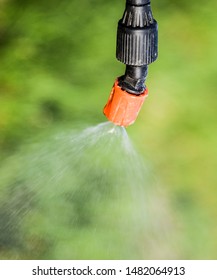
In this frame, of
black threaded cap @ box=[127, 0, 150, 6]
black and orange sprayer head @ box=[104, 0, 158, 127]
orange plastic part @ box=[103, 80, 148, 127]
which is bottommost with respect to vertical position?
orange plastic part @ box=[103, 80, 148, 127]

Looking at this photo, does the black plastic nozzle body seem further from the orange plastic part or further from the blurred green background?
the blurred green background

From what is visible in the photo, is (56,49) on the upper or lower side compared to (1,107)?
upper

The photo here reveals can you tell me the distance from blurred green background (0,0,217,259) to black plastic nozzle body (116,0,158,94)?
2.87 feet

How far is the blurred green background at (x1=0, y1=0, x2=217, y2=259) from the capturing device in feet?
6.14

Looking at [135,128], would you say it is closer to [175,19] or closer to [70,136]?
[70,136]

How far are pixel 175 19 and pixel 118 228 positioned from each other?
801 millimetres

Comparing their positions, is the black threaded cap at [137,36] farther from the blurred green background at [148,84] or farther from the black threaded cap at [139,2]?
the blurred green background at [148,84]

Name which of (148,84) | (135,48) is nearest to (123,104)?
(135,48)

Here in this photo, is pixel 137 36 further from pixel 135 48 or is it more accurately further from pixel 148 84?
pixel 148 84

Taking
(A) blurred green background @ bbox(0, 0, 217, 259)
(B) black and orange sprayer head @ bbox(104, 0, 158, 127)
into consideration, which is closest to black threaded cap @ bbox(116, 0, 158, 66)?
(B) black and orange sprayer head @ bbox(104, 0, 158, 127)

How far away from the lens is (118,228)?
5.85 ft

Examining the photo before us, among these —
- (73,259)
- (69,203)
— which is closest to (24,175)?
(69,203)

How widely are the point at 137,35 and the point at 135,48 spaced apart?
0.07 ft
